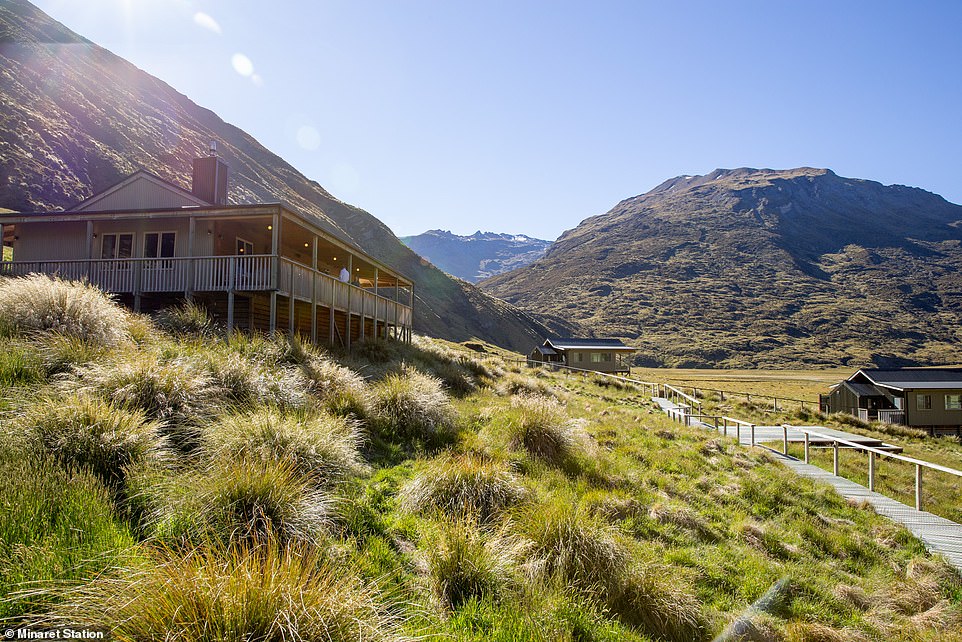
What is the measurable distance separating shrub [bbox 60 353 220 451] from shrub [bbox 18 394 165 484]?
56 centimetres

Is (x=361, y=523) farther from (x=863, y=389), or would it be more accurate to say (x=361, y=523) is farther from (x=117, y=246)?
(x=863, y=389)

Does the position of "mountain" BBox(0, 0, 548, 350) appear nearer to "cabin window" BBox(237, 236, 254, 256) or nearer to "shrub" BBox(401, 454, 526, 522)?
"cabin window" BBox(237, 236, 254, 256)

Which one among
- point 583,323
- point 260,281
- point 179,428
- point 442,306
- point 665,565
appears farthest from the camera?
point 583,323

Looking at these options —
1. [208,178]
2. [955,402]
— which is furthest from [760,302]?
[208,178]

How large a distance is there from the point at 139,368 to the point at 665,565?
7.32m

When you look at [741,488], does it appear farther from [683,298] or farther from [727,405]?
[683,298]

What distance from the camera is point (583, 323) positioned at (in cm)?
13462

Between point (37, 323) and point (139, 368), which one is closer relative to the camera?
point (139, 368)

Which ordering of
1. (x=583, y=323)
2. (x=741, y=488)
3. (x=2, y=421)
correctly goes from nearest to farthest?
1. (x=2, y=421)
2. (x=741, y=488)
3. (x=583, y=323)

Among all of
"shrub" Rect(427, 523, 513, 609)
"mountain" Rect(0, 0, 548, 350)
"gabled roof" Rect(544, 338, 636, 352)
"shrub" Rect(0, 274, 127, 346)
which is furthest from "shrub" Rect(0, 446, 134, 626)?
"gabled roof" Rect(544, 338, 636, 352)

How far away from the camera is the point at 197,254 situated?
62.0 feet

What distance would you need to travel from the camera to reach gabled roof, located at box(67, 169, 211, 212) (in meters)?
Answer: 20.7

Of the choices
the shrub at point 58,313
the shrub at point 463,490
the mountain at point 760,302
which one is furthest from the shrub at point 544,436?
the mountain at point 760,302

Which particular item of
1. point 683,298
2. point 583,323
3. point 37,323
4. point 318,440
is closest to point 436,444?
point 318,440
